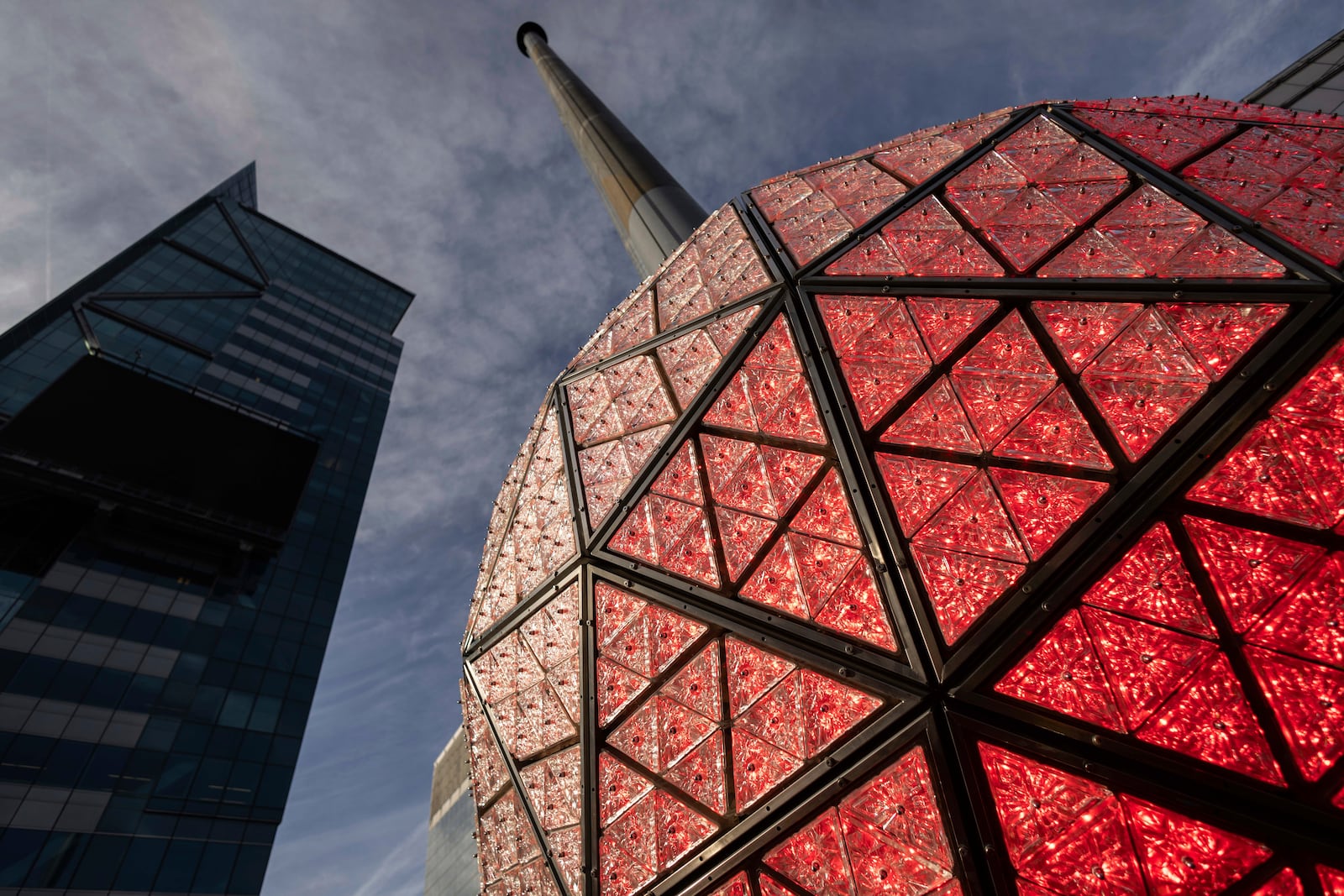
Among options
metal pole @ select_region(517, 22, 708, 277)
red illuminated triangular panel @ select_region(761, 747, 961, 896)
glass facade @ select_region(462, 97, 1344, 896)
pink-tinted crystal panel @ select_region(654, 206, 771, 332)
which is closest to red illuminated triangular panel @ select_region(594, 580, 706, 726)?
glass facade @ select_region(462, 97, 1344, 896)

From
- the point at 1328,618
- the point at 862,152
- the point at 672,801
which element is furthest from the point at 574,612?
the point at 862,152

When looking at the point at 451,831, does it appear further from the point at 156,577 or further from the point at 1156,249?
the point at 1156,249

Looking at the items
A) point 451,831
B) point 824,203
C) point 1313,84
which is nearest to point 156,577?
point 451,831

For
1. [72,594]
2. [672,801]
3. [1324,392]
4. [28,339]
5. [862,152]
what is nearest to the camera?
[1324,392]

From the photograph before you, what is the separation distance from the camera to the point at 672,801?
11.7 feet

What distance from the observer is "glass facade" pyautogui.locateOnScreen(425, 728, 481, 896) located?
2712 centimetres

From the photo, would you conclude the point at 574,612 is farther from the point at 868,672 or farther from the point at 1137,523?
the point at 1137,523

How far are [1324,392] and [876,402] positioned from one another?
1.87 metres

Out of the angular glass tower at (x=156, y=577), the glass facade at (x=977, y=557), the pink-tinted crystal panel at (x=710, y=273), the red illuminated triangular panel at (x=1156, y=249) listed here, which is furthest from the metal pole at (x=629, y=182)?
the angular glass tower at (x=156, y=577)

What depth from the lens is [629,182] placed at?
1883cm

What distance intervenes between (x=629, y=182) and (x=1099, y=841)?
1908 cm

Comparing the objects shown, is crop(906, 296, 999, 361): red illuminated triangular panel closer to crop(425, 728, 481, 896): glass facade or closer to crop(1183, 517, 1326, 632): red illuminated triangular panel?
crop(1183, 517, 1326, 632): red illuminated triangular panel

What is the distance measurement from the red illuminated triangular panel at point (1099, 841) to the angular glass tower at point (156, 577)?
102 ft

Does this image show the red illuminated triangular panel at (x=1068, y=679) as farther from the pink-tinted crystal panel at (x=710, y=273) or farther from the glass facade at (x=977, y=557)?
the pink-tinted crystal panel at (x=710, y=273)
